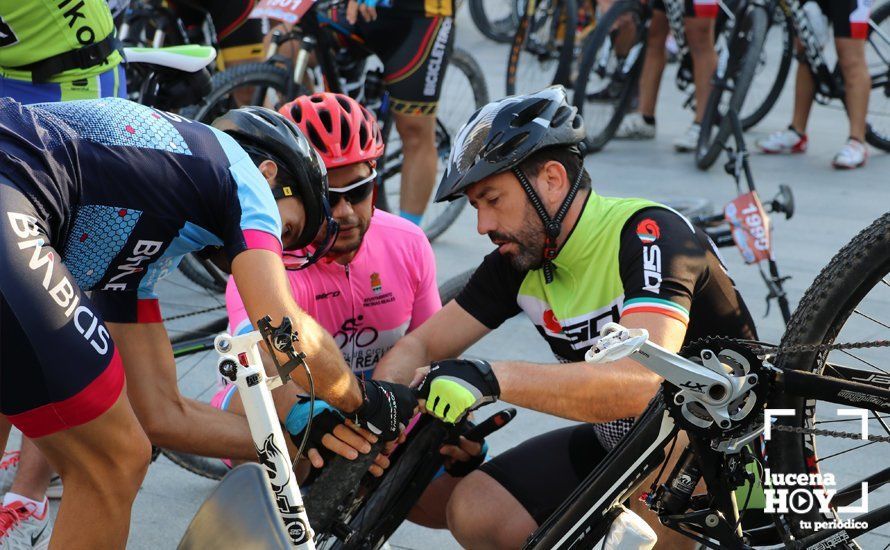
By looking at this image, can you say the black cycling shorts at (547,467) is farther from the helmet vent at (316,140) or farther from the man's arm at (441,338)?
the helmet vent at (316,140)

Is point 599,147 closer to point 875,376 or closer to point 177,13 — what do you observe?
point 177,13

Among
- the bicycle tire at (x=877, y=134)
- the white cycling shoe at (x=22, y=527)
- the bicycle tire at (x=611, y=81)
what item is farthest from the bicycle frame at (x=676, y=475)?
the bicycle tire at (x=877, y=134)

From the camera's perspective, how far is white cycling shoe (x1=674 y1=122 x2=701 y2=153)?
7.73m

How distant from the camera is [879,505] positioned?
101 inches

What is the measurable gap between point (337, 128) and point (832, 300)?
5.19 feet

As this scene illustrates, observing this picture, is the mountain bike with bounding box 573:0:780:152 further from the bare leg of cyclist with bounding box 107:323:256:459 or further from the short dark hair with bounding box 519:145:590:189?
the bare leg of cyclist with bounding box 107:323:256:459

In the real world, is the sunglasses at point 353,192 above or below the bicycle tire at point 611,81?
above

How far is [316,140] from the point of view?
3.32 meters

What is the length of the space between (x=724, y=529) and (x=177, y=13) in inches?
189

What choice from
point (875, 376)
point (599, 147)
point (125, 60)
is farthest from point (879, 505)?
point (599, 147)

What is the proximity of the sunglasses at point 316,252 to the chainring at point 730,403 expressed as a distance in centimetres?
101

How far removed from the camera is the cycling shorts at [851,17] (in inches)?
270

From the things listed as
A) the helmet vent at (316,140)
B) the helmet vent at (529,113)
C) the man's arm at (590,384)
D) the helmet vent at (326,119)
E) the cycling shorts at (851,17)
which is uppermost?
the helmet vent at (529,113)

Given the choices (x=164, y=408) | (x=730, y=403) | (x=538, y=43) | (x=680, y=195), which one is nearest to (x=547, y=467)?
(x=730, y=403)
